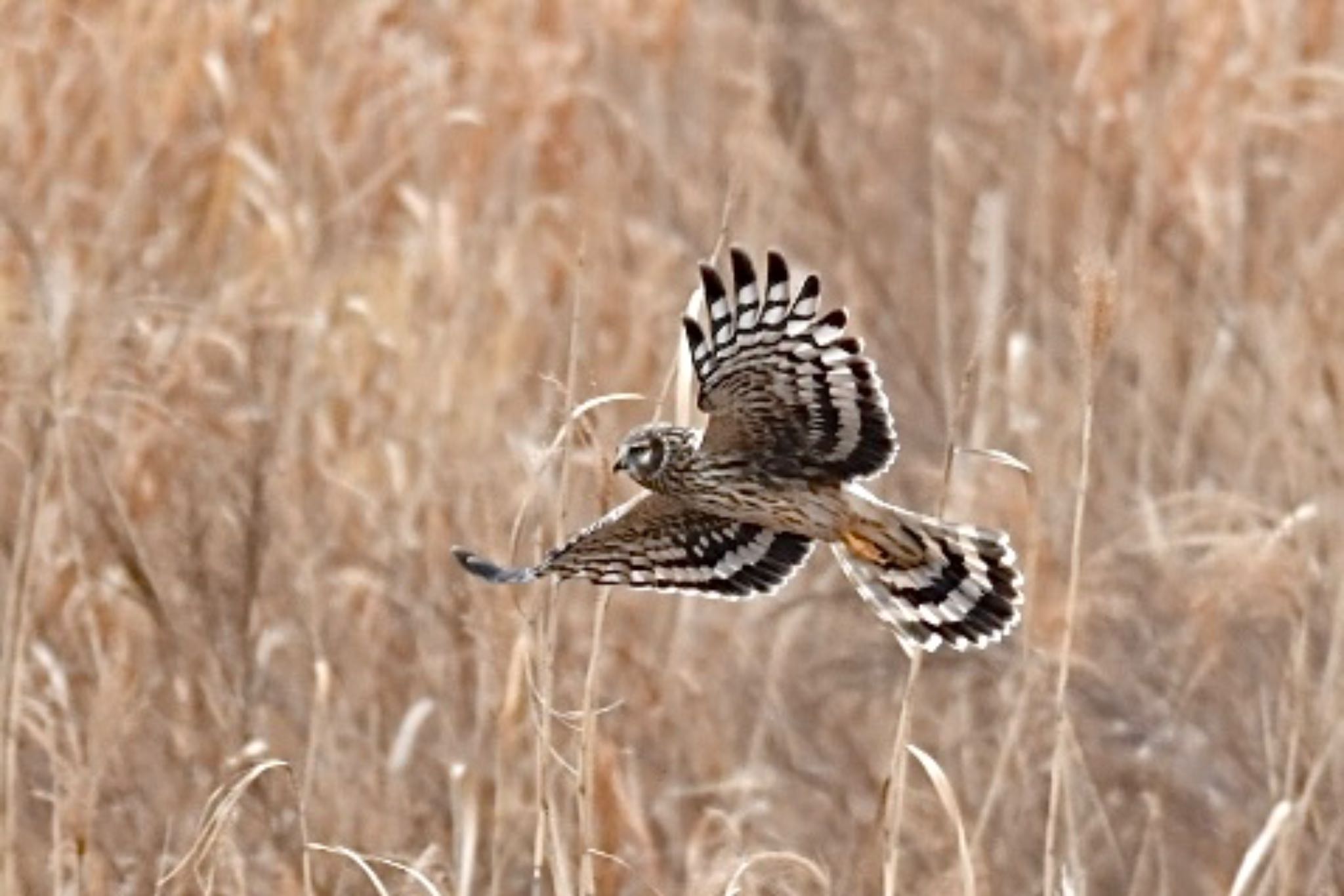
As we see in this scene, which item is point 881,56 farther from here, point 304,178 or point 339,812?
point 339,812

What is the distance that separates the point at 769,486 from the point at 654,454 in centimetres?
10

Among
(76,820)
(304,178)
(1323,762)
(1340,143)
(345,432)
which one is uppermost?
(1340,143)

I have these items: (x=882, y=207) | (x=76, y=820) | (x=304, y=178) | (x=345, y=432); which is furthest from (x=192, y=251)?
(x=76, y=820)

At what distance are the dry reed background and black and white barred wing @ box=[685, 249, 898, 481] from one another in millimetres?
94

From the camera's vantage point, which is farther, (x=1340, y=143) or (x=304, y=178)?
(x=1340, y=143)

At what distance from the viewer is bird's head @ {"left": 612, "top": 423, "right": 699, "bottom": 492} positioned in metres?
2.86

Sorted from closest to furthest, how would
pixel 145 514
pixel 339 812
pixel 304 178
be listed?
pixel 339 812 → pixel 145 514 → pixel 304 178

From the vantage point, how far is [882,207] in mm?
6480

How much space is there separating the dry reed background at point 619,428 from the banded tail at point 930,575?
15 centimetres

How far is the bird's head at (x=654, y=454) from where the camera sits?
286cm

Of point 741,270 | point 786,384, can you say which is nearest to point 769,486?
point 786,384

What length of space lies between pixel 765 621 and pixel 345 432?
0.84m

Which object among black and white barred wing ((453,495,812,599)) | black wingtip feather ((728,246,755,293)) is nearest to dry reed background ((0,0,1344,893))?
black and white barred wing ((453,495,812,599))

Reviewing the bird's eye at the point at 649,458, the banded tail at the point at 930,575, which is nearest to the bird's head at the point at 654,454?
the bird's eye at the point at 649,458
